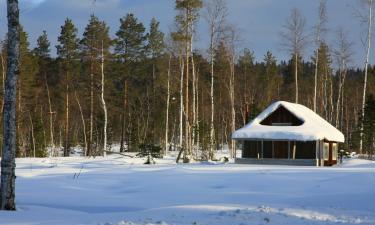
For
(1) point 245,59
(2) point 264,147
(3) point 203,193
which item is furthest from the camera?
(1) point 245,59

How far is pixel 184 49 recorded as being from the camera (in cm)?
3584

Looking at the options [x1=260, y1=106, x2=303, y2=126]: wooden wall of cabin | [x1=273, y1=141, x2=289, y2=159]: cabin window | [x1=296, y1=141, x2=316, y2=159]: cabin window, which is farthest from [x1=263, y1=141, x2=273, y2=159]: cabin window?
[x1=296, y1=141, x2=316, y2=159]: cabin window

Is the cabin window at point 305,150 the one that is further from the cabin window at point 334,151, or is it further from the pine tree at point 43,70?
the pine tree at point 43,70

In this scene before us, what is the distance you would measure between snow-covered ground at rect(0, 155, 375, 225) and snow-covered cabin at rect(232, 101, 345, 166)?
8.79 metres

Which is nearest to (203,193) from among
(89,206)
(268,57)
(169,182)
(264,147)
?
(169,182)

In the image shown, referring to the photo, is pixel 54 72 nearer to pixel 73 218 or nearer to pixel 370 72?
pixel 370 72

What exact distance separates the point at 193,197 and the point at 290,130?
1638cm

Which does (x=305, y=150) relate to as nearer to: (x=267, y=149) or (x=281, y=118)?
(x=267, y=149)

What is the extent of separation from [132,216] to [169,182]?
8548 mm

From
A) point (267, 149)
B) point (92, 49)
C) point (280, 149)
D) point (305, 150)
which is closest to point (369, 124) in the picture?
point (305, 150)

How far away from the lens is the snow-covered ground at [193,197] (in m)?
10.8

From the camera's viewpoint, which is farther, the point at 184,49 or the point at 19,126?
the point at 19,126

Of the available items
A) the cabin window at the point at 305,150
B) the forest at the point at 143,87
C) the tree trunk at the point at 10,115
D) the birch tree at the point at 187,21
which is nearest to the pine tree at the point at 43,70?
the forest at the point at 143,87

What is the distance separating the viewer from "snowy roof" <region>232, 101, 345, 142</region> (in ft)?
99.4
